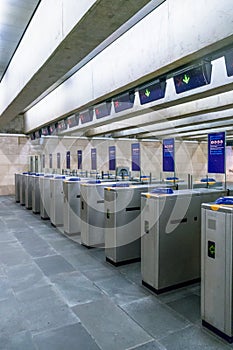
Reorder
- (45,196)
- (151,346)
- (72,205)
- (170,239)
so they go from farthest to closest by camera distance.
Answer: (45,196)
(72,205)
(170,239)
(151,346)

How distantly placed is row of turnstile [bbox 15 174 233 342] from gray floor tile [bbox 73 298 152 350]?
0.59 m

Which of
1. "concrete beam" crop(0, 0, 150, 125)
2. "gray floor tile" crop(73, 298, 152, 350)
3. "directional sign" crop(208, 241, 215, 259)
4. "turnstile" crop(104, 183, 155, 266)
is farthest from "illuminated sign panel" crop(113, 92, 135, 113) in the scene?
"gray floor tile" crop(73, 298, 152, 350)

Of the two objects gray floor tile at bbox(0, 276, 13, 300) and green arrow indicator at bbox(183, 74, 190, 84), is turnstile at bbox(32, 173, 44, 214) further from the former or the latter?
green arrow indicator at bbox(183, 74, 190, 84)

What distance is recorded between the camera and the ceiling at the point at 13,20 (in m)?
3.53

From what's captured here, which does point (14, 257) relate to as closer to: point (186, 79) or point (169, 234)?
point (169, 234)

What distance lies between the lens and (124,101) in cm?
526

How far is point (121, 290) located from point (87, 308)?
538 mm

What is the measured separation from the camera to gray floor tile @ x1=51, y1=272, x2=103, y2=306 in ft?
9.93

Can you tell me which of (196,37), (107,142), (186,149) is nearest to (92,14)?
(196,37)

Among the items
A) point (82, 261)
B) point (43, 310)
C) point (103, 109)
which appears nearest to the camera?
point (43, 310)

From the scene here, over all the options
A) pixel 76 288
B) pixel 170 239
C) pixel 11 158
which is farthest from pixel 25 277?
pixel 11 158

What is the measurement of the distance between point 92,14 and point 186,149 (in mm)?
13458

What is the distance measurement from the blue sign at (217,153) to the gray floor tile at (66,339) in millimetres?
2280

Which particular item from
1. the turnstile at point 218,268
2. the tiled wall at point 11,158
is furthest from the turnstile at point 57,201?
the tiled wall at point 11,158
